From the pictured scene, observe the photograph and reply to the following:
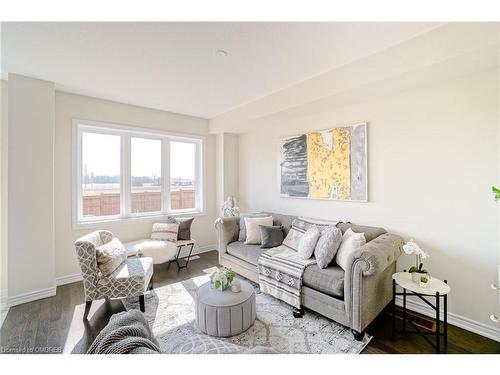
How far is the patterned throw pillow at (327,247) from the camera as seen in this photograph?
7.73 feet

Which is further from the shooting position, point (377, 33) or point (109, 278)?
point (109, 278)

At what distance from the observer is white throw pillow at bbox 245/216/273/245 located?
3.31 m

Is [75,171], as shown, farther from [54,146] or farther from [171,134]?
[171,134]

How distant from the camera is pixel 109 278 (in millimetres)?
2312

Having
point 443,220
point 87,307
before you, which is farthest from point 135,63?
point 443,220

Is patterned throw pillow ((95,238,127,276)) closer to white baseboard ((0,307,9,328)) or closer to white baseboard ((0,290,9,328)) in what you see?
white baseboard ((0,307,9,328))

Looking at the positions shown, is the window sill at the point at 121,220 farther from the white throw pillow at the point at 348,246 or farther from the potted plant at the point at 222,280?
the white throw pillow at the point at 348,246

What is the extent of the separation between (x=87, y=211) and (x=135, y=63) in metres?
2.46

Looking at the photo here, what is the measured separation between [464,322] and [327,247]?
1428 millimetres

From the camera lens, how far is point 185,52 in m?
2.10

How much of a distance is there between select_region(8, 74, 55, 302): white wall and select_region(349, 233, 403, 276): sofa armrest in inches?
144

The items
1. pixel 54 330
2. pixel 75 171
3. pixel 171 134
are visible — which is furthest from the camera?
pixel 171 134

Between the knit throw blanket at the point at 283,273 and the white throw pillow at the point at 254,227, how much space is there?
45cm

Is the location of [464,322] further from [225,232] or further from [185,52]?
[185,52]
